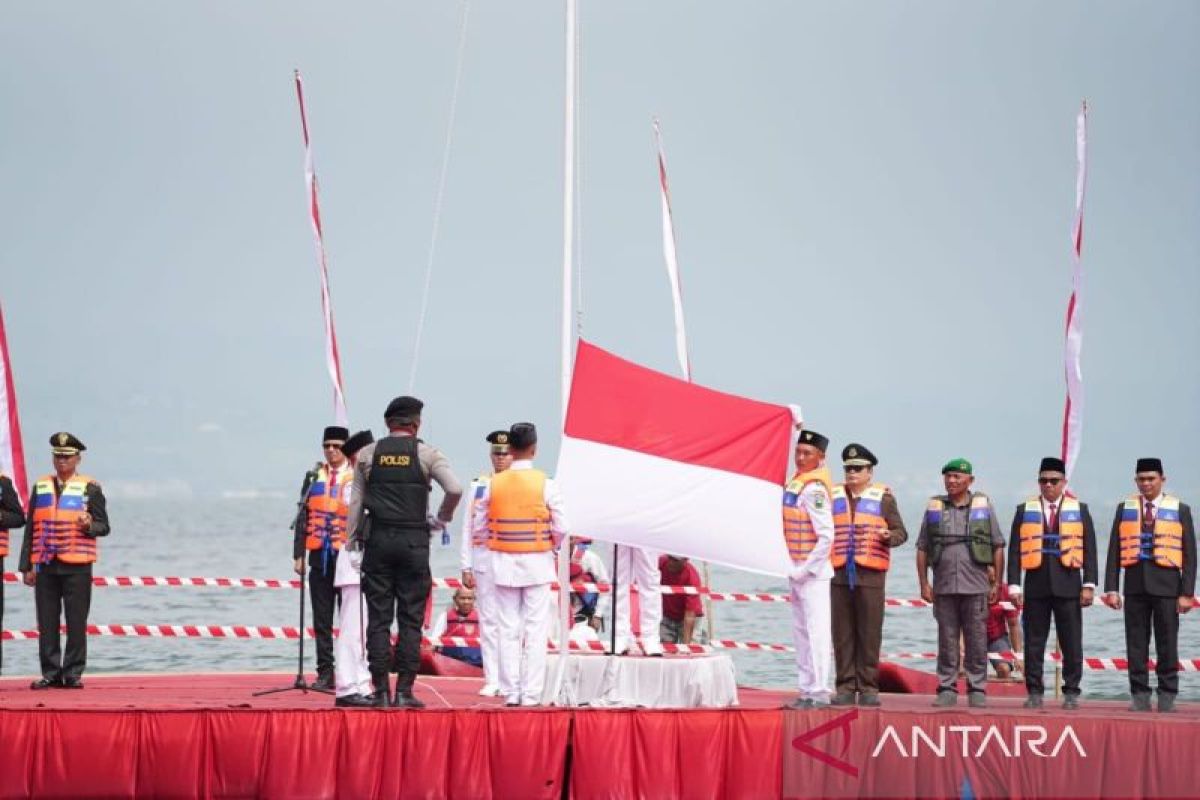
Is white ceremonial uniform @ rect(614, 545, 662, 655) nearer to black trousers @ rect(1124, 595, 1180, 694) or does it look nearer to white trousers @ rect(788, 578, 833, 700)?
white trousers @ rect(788, 578, 833, 700)

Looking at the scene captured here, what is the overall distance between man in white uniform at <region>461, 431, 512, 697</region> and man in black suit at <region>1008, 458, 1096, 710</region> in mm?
4116

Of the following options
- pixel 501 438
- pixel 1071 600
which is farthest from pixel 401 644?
pixel 1071 600

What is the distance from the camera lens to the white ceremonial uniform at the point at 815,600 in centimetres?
1473

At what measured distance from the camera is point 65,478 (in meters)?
16.2

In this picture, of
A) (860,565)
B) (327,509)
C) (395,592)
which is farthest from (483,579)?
(860,565)

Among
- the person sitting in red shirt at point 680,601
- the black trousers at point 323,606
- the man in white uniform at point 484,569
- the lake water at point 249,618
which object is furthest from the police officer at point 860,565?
the lake water at point 249,618

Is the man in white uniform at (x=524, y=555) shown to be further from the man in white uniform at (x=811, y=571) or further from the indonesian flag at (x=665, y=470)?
the man in white uniform at (x=811, y=571)

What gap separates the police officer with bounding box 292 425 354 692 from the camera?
52.4ft

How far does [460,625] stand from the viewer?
1983 cm

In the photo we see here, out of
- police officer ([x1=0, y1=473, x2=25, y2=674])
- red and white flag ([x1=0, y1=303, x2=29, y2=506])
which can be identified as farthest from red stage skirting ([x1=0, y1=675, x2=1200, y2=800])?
red and white flag ([x1=0, y1=303, x2=29, y2=506])

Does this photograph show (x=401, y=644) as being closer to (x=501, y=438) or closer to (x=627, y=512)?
(x=627, y=512)

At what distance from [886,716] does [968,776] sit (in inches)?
26.9

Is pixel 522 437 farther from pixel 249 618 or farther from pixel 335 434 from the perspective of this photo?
pixel 249 618

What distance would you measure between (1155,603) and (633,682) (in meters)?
4.10
